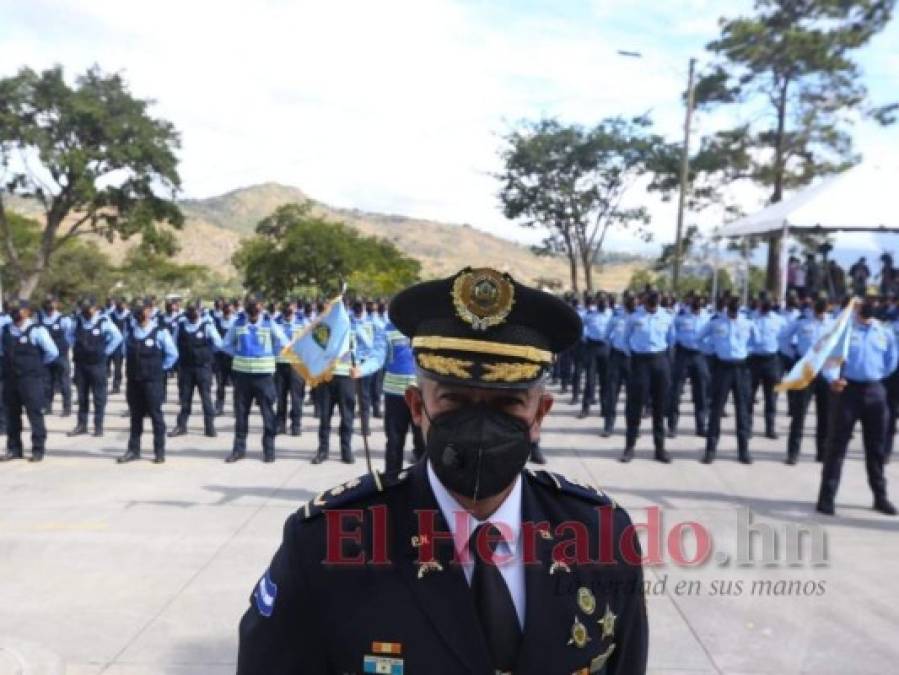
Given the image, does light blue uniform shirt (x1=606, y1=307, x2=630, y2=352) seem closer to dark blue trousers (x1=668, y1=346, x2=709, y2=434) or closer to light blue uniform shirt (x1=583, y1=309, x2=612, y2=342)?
light blue uniform shirt (x1=583, y1=309, x2=612, y2=342)

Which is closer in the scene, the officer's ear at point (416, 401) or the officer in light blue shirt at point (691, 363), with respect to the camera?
the officer's ear at point (416, 401)

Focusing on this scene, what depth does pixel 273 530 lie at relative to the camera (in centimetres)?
699

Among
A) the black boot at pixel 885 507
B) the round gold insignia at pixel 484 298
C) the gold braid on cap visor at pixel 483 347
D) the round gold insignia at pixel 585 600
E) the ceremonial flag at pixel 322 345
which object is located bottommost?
the black boot at pixel 885 507

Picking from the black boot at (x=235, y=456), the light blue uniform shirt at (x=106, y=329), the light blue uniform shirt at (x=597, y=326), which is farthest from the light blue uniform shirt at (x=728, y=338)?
the light blue uniform shirt at (x=106, y=329)

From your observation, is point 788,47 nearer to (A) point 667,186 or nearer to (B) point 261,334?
(A) point 667,186

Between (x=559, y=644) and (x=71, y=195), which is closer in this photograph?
(x=559, y=644)

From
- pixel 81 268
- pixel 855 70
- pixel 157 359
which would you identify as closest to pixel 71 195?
pixel 81 268

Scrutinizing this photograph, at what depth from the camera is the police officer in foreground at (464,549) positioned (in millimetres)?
1693

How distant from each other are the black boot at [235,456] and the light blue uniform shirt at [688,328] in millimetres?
6399

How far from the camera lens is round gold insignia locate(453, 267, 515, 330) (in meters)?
1.90

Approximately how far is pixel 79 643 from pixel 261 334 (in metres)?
5.71

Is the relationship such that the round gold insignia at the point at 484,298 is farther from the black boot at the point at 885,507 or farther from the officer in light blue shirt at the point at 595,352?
the officer in light blue shirt at the point at 595,352

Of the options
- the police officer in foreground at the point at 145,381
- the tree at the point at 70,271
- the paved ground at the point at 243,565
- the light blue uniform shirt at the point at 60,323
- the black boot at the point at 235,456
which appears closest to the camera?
the paved ground at the point at 243,565

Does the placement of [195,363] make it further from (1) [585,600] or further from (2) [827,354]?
(1) [585,600]
